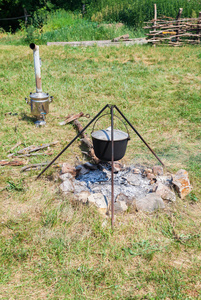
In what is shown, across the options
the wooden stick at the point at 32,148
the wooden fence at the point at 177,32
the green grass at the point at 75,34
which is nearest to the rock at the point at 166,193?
the wooden stick at the point at 32,148

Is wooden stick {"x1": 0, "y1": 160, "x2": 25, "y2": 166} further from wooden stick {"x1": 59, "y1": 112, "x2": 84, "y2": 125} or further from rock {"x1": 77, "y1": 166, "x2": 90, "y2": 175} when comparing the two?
wooden stick {"x1": 59, "y1": 112, "x2": 84, "y2": 125}

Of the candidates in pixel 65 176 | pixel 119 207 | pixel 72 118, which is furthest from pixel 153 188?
pixel 72 118

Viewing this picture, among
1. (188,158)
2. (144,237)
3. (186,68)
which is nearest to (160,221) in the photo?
(144,237)

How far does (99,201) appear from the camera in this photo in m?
3.61

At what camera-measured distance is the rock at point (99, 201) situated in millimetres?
3547

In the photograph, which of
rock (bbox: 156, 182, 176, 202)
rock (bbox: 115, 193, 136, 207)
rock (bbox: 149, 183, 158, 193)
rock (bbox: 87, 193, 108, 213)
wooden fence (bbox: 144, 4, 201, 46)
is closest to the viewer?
rock (bbox: 87, 193, 108, 213)

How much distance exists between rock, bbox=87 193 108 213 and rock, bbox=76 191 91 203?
3.4 inches

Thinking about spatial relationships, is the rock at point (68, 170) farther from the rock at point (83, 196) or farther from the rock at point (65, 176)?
the rock at point (83, 196)

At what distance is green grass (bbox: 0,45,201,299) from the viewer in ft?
8.92

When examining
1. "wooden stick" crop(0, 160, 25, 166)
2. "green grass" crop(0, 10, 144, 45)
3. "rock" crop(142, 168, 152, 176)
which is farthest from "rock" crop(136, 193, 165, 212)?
"green grass" crop(0, 10, 144, 45)

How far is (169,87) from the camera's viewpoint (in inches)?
328

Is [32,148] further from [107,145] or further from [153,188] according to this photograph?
[153,188]

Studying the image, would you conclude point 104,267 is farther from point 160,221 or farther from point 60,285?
point 160,221

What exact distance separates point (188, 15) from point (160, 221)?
15491 mm
